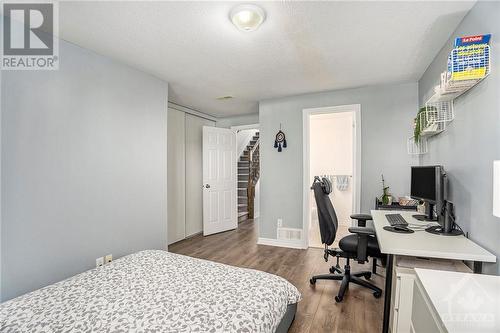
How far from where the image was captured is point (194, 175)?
15.2 feet

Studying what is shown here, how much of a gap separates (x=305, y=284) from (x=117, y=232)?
2.11 m

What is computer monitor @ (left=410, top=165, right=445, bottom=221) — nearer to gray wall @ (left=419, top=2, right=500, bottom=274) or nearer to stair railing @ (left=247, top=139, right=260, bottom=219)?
Result: gray wall @ (left=419, top=2, right=500, bottom=274)

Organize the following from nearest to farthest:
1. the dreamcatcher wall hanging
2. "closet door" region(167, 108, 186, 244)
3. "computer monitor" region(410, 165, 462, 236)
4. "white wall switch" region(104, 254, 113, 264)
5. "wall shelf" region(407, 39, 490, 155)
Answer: "wall shelf" region(407, 39, 490, 155), "computer monitor" region(410, 165, 462, 236), "white wall switch" region(104, 254, 113, 264), the dreamcatcher wall hanging, "closet door" region(167, 108, 186, 244)

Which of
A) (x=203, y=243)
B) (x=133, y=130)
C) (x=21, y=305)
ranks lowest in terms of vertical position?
(x=203, y=243)

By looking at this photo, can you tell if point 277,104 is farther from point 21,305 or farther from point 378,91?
point 21,305

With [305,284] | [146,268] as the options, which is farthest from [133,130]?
[305,284]

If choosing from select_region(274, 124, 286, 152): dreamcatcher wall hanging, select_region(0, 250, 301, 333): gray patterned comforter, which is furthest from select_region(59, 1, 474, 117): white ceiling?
select_region(0, 250, 301, 333): gray patterned comforter

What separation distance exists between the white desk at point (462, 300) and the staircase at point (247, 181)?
490 centimetres

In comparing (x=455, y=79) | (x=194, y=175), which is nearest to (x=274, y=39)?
(x=455, y=79)

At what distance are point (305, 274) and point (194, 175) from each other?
2.74 m

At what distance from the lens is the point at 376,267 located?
296cm

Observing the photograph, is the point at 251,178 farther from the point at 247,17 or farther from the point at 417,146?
the point at 247,17

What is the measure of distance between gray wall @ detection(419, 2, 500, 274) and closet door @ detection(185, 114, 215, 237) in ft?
12.4

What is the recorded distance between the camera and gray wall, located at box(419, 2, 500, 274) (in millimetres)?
1429
